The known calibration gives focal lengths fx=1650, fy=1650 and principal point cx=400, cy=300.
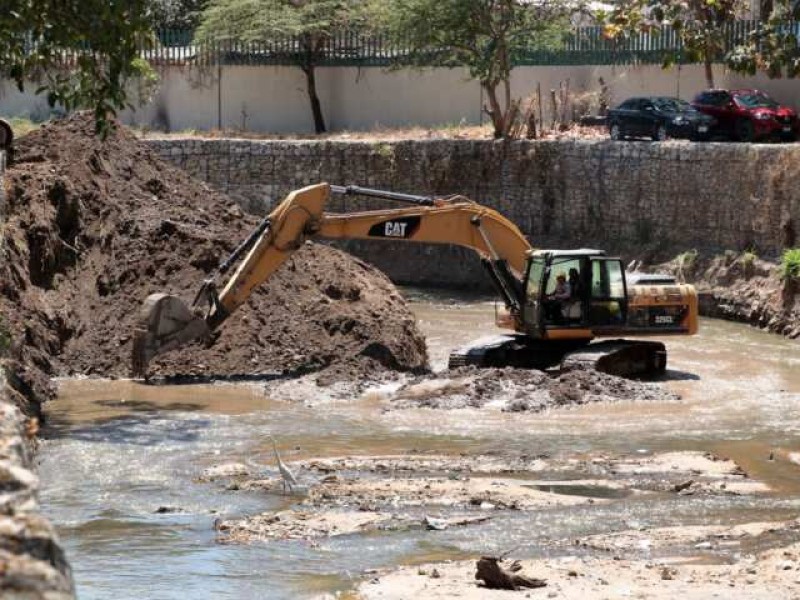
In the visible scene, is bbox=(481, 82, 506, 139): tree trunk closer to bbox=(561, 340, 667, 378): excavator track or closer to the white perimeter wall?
the white perimeter wall

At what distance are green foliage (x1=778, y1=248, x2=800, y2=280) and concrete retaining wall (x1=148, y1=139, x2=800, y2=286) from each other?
1.37 meters

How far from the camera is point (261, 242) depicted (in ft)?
79.2

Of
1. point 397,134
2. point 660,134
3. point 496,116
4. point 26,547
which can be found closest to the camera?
point 26,547

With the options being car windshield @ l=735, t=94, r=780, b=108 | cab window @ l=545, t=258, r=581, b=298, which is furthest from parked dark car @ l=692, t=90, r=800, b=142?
cab window @ l=545, t=258, r=581, b=298

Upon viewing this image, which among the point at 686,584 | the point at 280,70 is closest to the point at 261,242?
the point at 686,584

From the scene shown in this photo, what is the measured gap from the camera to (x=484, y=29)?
1700 inches

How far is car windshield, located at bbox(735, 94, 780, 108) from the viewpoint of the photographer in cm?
3975

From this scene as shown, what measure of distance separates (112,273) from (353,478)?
397 inches

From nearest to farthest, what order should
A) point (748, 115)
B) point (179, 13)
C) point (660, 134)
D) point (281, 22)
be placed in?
point (748, 115) → point (660, 134) → point (281, 22) → point (179, 13)

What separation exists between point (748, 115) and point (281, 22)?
51.1ft

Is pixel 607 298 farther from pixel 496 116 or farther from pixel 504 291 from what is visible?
pixel 496 116

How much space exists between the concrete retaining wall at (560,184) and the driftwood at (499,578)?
22894mm

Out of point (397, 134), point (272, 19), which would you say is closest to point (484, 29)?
point (397, 134)

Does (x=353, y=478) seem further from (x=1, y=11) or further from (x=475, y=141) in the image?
(x=475, y=141)
